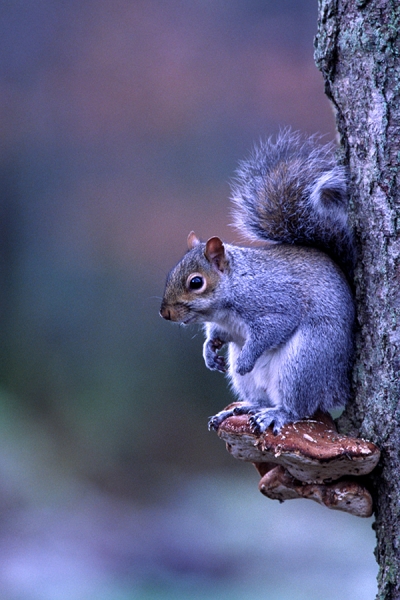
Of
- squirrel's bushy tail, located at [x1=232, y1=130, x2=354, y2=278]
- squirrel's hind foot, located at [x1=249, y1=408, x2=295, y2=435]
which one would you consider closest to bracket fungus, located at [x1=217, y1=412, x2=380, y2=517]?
squirrel's hind foot, located at [x1=249, y1=408, x2=295, y2=435]

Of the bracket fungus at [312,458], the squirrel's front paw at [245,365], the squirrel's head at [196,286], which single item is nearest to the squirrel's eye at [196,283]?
the squirrel's head at [196,286]

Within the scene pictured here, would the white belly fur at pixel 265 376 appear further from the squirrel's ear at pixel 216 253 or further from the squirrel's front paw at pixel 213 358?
the squirrel's ear at pixel 216 253

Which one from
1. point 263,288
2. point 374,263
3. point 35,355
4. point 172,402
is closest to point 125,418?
point 172,402

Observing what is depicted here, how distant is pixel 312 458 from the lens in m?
1.19

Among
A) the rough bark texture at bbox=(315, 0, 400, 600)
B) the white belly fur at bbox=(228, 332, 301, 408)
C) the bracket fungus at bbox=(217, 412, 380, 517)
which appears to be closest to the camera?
the bracket fungus at bbox=(217, 412, 380, 517)

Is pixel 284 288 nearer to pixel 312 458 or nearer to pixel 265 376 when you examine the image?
pixel 265 376

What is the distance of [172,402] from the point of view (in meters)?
2.94

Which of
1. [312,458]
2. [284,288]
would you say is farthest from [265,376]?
[312,458]

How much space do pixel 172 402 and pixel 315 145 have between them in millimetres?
1689

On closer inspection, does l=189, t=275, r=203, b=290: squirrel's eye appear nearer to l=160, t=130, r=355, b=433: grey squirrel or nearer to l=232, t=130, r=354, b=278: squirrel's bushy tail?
l=160, t=130, r=355, b=433: grey squirrel

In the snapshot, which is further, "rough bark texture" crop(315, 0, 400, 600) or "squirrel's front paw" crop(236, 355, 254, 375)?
"squirrel's front paw" crop(236, 355, 254, 375)

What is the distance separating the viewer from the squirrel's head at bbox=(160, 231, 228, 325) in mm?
1453

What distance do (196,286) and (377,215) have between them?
425 mm

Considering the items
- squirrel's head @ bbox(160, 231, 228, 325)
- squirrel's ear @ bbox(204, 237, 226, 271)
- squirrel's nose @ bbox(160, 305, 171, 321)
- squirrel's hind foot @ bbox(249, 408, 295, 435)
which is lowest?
squirrel's hind foot @ bbox(249, 408, 295, 435)
